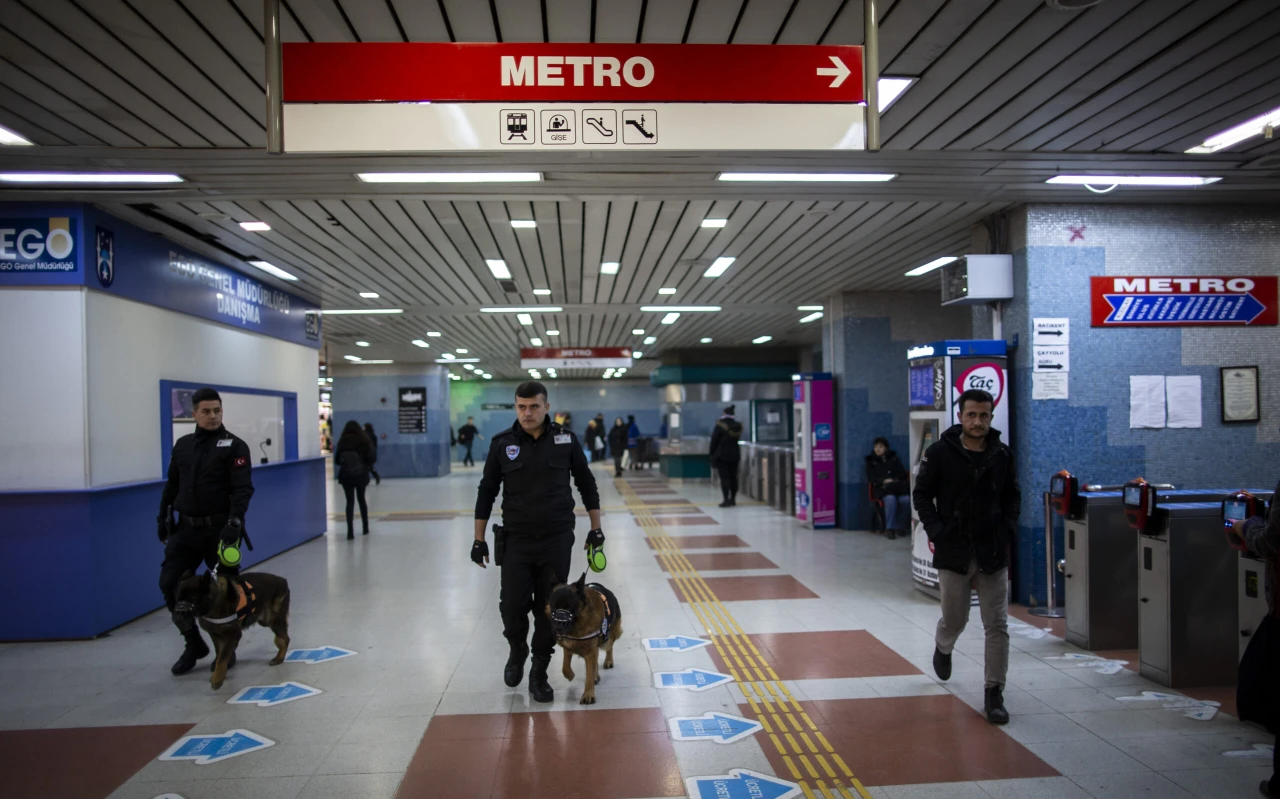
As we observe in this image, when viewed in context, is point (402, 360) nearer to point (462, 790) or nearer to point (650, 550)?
point (650, 550)

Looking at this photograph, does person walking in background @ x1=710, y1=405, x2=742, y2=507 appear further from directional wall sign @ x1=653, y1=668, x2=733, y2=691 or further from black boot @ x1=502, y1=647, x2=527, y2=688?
black boot @ x1=502, y1=647, x2=527, y2=688

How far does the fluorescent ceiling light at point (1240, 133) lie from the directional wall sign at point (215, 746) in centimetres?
353

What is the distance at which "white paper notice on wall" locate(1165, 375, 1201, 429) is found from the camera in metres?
6.24

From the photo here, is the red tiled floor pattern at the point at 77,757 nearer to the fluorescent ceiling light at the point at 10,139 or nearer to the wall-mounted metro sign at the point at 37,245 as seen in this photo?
the fluorescent ceiling light at the point at 10,139

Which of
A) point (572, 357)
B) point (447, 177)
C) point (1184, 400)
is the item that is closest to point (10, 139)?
point (447, 177)

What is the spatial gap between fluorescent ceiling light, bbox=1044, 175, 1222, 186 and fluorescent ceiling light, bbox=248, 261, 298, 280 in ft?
24.4

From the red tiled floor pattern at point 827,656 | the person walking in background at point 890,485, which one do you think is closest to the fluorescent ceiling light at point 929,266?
the person walking in background at point 890,485

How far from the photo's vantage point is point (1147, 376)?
6254mm

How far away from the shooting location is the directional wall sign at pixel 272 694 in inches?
168

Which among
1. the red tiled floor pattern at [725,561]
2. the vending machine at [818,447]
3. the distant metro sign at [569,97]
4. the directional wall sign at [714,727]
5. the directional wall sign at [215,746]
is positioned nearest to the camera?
the distant metro sign at [569,97]

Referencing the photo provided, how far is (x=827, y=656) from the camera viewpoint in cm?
494

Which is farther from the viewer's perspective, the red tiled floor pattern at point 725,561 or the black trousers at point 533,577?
the red tiled floor pattern at point 725,561

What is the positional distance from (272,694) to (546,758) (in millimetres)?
1829

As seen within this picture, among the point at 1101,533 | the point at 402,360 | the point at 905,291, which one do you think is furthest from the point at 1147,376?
the point at 402,360
